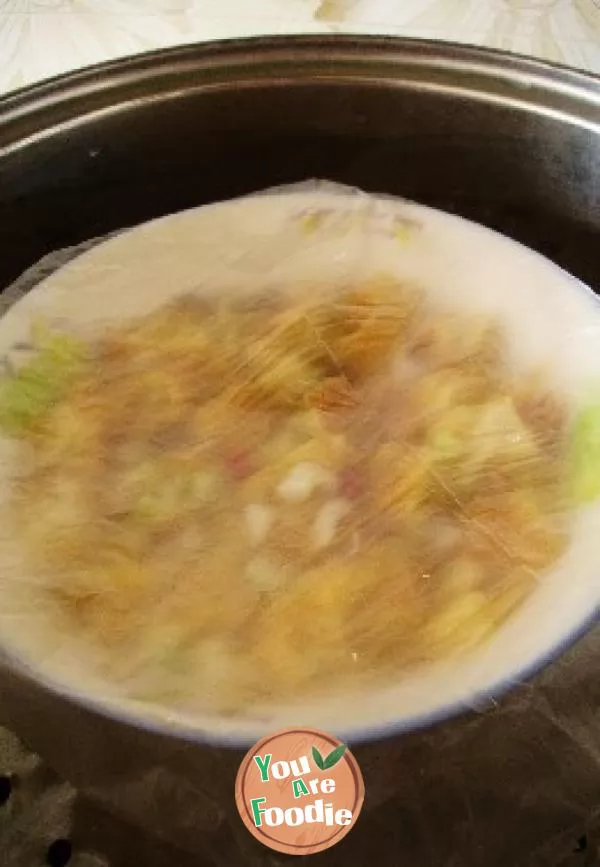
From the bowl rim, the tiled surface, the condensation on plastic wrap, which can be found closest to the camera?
the condensation on plastic wrap

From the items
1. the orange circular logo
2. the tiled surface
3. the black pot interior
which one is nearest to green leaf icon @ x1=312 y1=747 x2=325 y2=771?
the orange circular logo

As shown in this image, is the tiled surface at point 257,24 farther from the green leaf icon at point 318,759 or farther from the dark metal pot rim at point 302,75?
the green leaf icon at point 318,759

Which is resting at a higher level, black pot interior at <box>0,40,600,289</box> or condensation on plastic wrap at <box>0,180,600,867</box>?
black pot interior at <box>0,40,600,289</box>

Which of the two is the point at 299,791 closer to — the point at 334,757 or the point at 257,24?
the point at 334,757

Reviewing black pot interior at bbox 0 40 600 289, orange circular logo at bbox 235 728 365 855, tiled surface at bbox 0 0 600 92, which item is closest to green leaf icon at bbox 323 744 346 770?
orange circular logo at bbox 235 728 365 855

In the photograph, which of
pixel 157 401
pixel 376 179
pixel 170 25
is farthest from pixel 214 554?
pixel 170 25

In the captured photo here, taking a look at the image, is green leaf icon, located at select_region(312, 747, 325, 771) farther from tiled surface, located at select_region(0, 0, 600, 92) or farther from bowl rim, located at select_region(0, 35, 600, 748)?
tiled surface, located at select_region(0, 0, 600, 92)

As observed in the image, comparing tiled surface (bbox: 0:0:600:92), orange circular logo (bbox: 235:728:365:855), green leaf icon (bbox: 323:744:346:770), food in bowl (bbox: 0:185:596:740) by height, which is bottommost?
orange circular logo (bbox: 235:728:365:855)

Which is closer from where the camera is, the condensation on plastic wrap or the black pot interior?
the condensation on plastic wrap

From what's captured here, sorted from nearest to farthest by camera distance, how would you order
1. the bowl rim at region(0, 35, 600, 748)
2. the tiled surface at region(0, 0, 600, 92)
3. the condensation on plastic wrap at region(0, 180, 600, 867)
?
the condensation on plastic wrap at region(0, 180, 600, 867) → the bowl rim at region(0, 35, 600, 748) → the tiled surface at region(0, 0, 600, 92)
